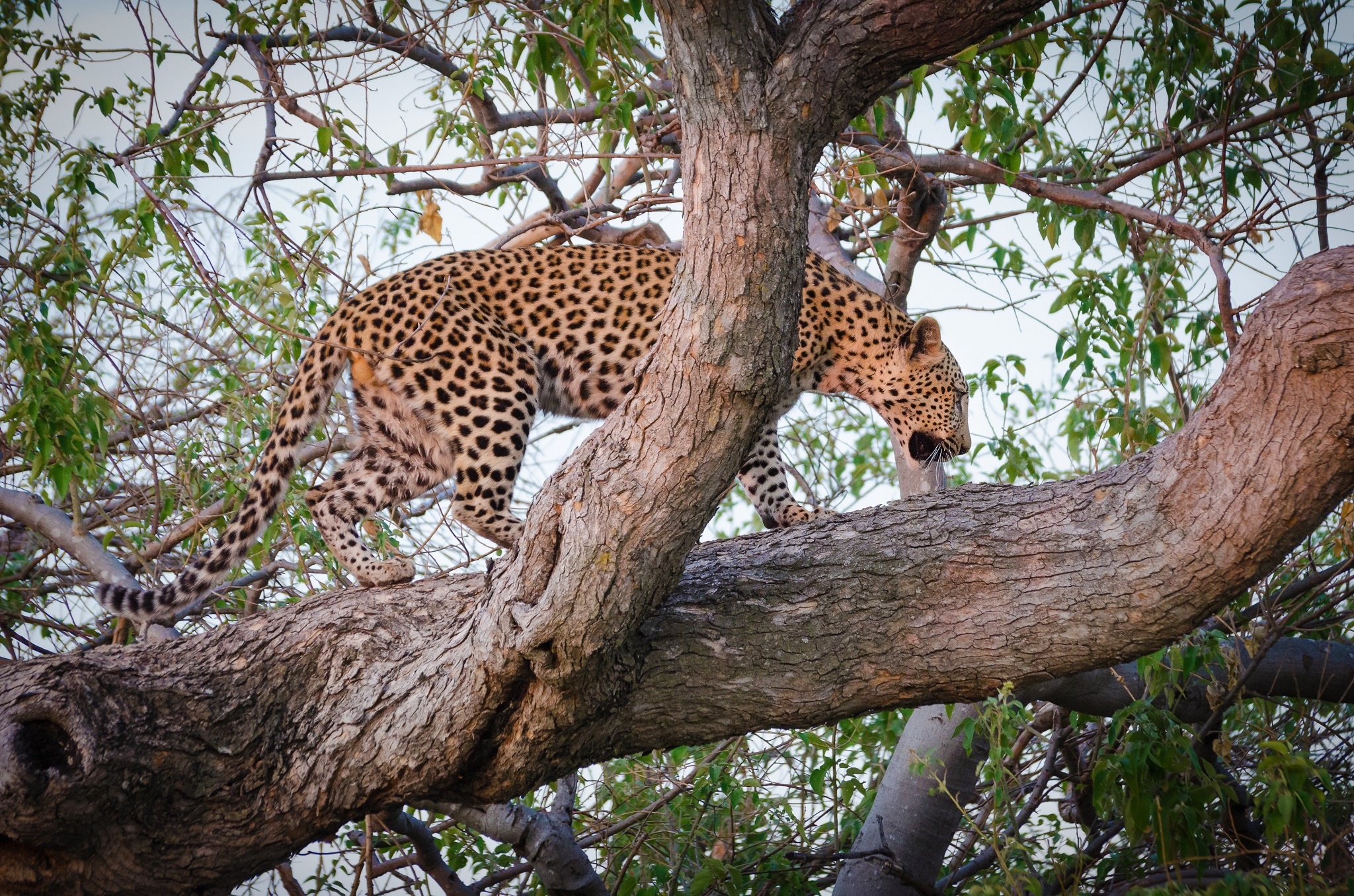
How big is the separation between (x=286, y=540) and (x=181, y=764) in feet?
9.23

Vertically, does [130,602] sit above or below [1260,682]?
above

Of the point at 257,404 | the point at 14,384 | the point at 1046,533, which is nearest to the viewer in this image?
the point at 1046,533

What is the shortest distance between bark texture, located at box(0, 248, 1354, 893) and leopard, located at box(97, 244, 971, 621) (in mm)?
666

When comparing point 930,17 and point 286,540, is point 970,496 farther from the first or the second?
point 286,540

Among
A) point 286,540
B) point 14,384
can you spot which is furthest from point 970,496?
point 14,384

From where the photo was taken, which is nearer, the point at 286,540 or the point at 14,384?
the point at 14,384

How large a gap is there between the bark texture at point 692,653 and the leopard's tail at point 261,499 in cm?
80

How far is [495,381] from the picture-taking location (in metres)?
5.41

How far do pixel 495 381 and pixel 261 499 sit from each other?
1.14 meters

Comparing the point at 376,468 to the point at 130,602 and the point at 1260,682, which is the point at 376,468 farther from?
the point at 1260,682

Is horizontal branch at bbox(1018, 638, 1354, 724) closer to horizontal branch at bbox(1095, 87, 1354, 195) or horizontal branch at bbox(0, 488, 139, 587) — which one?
horizontal branch at bbox(1095, 87, 1354, 195)

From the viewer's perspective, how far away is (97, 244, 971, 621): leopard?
5219 millimetres

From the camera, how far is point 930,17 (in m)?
3.29

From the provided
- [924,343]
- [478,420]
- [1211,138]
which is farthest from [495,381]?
[1211,138]
